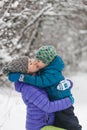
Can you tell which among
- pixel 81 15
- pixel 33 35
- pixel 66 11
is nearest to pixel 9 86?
pixel 33 35

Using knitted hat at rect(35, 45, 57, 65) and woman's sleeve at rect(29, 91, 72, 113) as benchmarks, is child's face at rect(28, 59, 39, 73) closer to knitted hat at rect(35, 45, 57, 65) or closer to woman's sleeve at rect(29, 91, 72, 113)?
knitted hat at rect(35, 45, 57, 65)

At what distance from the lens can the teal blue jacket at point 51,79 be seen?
20.2 feet

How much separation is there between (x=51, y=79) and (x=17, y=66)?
377mm

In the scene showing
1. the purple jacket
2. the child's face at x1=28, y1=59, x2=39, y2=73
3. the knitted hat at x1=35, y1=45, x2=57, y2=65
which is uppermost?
the knitted hat at x1=35, y1=45, x2=57, y2=65

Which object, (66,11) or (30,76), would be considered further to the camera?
(66,11)

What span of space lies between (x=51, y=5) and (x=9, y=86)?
6.26 ft

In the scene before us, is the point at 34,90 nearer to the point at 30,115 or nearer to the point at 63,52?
the point at 30,115

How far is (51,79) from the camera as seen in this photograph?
619cm

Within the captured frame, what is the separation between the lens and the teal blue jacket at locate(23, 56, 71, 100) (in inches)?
243

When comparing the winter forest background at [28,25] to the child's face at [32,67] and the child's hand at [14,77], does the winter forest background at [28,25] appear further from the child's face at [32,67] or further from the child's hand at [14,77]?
the child's hand at [14,77]

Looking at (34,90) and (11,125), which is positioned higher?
(34,90)

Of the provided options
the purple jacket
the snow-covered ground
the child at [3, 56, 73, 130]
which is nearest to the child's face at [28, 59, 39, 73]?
the child at [3, 56, 73, 130]

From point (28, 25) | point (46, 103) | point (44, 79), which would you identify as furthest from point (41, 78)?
point (28, 25)

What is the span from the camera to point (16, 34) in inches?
454
